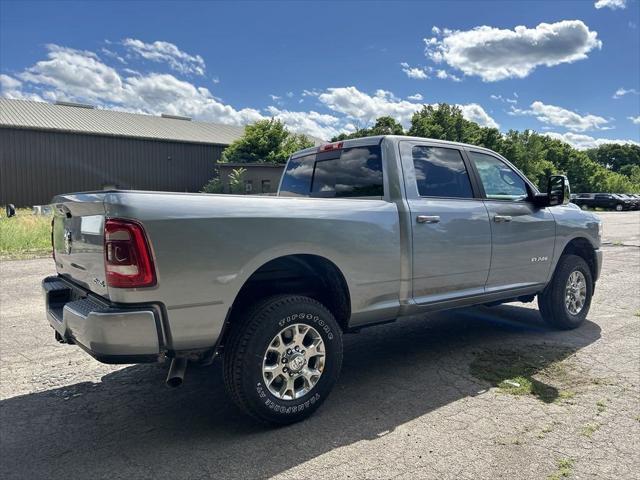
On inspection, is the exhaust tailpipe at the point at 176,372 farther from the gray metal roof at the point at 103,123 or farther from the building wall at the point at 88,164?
the gray metal roof at the point at 103,123

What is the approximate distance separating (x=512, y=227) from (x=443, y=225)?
1076 mm

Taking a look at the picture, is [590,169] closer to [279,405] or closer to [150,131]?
[150,131]

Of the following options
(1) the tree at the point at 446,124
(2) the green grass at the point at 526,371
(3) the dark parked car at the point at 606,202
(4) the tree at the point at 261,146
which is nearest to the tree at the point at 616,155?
(3) the dark parked car at the point at 606,202

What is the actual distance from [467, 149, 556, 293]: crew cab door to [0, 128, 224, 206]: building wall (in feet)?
109

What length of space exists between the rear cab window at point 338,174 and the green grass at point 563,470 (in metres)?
2.17

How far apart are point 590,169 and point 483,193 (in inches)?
2667

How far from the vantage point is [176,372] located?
2.87m

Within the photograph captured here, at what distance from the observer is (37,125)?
116 feet

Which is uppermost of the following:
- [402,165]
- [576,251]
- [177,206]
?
[402,165]

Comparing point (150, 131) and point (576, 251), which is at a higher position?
point (150, 131)

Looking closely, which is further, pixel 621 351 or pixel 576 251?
pixel 576 251

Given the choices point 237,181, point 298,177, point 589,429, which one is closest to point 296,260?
point 298,177

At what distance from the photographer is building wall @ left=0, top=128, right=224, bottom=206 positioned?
34844 mm

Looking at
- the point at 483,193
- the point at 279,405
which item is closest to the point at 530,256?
the point at 483,193
